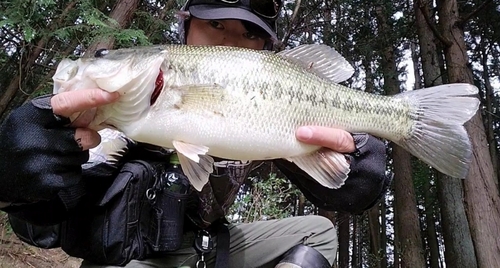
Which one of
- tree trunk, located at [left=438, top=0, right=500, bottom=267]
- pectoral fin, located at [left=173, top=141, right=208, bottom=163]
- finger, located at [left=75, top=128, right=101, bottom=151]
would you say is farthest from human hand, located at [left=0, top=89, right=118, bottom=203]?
tree trunk, located at [left=438, top=0, right=500, bottom=267]

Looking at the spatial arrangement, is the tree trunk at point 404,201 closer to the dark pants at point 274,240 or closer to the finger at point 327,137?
the dark pants at point 274,240

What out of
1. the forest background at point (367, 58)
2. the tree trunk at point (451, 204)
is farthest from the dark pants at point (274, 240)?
the tree trunk at point (451, 204)

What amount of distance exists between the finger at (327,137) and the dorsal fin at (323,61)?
12.5 inches

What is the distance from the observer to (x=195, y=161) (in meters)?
1.92

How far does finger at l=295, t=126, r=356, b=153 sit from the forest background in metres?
3.39

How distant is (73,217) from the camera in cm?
239

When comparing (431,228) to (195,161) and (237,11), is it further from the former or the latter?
(195,161)

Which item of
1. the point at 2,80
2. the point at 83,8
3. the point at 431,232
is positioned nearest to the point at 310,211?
the point at 431,232

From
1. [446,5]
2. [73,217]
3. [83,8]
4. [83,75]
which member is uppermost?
[446,5]

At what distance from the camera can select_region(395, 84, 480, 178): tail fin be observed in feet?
7.22

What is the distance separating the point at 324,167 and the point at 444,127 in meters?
0.59

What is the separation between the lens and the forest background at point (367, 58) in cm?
573

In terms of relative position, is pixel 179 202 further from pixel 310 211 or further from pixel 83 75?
pixel 310 211

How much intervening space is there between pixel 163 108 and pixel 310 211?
21.7 meters
